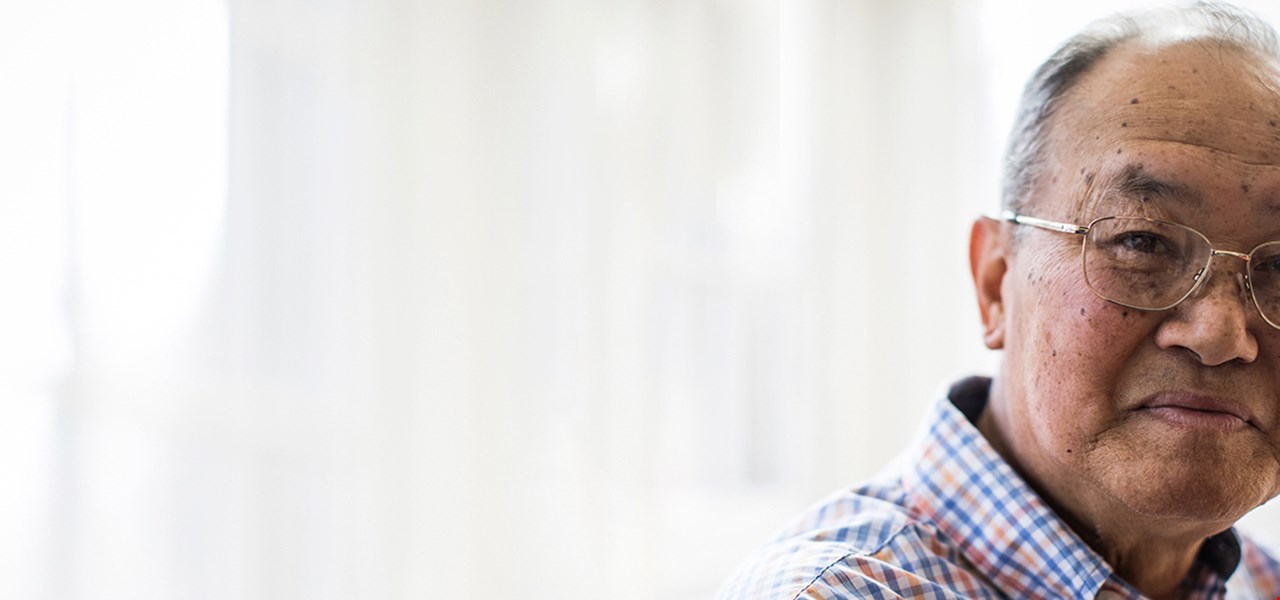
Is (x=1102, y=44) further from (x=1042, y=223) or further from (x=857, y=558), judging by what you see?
(x=857, y=558)

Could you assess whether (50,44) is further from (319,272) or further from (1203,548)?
(1203,548)

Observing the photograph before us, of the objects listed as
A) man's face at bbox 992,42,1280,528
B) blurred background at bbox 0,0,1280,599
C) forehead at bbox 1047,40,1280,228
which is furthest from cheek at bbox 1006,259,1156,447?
blurred background at bbox 0,0,1280,599

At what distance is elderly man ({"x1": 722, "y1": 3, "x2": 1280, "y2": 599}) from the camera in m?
1.18

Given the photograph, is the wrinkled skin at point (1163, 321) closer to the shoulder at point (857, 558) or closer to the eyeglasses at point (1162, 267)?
the eyeglasses at point (1162, 267)

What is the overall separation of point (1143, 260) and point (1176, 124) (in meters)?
0.15

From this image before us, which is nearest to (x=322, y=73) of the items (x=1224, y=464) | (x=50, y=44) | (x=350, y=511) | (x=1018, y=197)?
(x=50, y=44)

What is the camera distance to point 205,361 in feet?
4.62

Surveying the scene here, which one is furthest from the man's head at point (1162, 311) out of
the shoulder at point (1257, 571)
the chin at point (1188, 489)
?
the shoulder at point (1257, 571)

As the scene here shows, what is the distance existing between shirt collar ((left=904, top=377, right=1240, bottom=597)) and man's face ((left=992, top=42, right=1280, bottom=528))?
64mm

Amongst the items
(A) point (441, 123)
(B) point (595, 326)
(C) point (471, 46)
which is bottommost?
(B) point (595, 326)

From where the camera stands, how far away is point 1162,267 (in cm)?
119

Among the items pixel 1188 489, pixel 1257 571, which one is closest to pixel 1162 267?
pixel 1188 489

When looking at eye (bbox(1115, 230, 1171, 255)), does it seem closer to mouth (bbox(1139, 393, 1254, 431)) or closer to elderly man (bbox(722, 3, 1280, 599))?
elderly man (bbox(722, 3, 1280, 599))

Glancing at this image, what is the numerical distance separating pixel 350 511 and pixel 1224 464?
1095 mm
